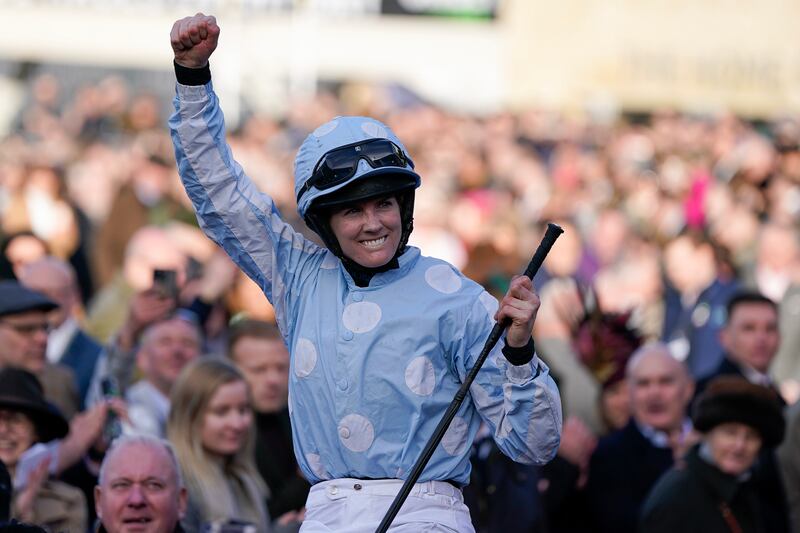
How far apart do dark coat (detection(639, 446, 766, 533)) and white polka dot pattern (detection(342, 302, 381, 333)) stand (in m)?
2.89

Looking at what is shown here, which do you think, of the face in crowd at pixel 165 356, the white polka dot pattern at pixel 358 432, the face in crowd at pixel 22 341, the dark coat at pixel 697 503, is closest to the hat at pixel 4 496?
the white polka dot pattern at pixel 358 432

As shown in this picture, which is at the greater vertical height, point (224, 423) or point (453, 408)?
point (453, 408)

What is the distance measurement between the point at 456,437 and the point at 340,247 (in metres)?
0.62

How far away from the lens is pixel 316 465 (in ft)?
15.5

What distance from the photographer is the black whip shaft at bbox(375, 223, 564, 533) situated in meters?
4.47

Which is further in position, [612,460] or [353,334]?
[612,460]

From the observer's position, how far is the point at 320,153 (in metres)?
4.82

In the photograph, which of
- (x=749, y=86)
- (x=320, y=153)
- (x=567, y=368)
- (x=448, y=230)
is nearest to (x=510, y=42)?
(x=749, y=86)

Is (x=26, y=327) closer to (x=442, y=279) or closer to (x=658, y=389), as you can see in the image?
(x=658, y=389)

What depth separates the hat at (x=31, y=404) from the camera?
261 inches

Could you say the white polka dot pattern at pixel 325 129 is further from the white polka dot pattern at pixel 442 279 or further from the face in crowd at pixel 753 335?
the face in crowd at pixel 753 335

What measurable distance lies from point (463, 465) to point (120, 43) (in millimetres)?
23666

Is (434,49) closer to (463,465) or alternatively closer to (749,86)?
(749,86)

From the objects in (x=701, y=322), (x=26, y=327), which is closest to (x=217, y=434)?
(x=26, y=327)
